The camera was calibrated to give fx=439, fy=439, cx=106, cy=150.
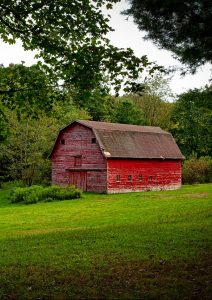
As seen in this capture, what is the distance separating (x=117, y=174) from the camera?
43375 millimetres

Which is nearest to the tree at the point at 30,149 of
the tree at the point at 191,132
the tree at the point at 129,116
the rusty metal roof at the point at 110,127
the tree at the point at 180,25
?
the rusty metal roof at the point at 110,127

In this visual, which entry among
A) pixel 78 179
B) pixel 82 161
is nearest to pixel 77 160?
pixel 82 161

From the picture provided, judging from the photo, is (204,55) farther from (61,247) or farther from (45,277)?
(61,247)

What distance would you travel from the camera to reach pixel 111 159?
141 feet

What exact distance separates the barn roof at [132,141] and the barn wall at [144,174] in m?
0.75

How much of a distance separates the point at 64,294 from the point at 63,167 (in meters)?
38.3

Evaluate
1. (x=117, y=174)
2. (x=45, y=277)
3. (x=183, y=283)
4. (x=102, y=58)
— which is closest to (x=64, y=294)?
(x=45, y=277)

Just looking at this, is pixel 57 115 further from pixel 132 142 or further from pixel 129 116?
pixel 129 116

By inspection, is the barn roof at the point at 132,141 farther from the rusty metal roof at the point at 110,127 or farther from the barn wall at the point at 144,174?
the barn wall at the point at 144,174

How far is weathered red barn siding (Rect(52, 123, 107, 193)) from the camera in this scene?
141 feet

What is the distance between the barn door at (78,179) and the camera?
44.4 metres

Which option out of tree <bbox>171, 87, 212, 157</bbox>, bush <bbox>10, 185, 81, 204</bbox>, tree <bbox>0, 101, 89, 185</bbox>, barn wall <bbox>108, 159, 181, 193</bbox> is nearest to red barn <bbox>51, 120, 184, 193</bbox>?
barn wall <bbox>108, 159, 181, 193</bbox>

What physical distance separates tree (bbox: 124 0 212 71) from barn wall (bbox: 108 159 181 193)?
110ft

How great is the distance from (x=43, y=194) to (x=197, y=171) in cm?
2436
